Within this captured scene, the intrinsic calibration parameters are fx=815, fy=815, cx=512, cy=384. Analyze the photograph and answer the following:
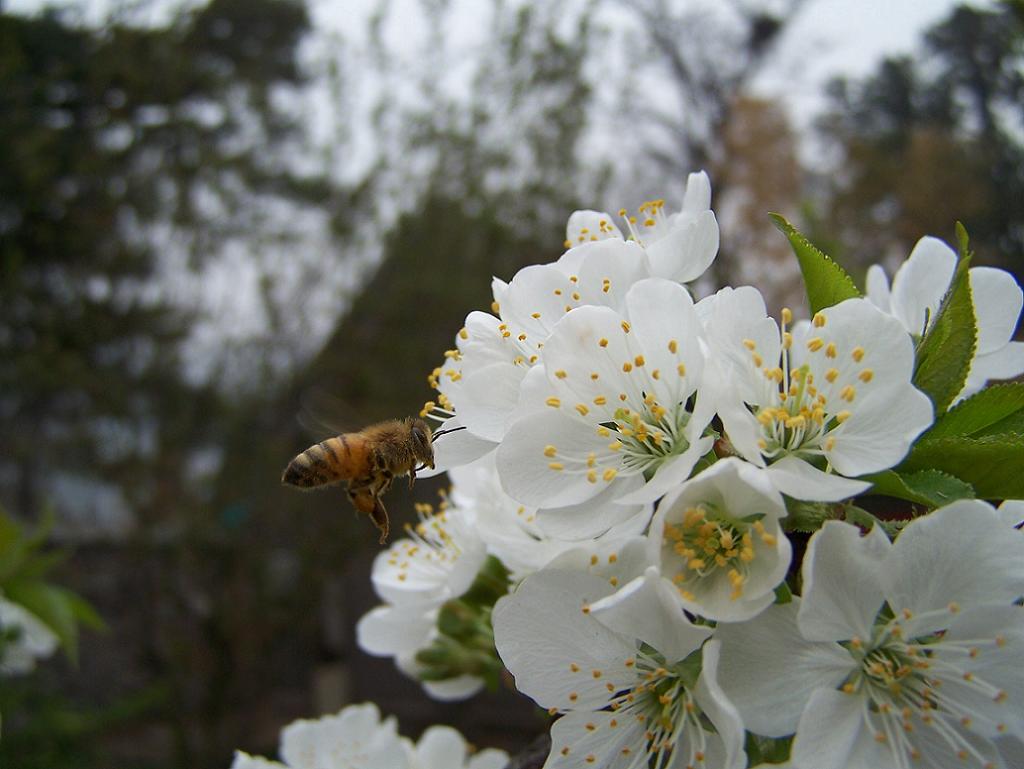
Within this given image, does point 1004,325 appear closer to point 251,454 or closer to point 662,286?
point 662,286

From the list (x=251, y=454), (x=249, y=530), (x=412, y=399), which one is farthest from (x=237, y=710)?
(x=412, y=399)

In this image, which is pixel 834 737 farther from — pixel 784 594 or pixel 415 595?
pixel 415 595

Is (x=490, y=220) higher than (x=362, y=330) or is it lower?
higher

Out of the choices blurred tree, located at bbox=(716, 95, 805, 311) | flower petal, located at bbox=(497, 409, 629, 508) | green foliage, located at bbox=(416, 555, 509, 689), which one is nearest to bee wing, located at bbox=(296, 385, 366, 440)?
green foliage, located at bbox=(416, 555, 509, 689)

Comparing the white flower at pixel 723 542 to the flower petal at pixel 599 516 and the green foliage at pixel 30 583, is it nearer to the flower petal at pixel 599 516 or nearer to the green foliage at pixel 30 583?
the flower petal at pixel 599 516

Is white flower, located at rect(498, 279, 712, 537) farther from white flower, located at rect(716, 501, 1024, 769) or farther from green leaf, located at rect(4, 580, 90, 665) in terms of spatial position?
green leaf, located at rect(4, 580, 90, 665)

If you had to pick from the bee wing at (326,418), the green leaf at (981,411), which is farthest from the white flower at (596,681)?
the bee wing at (326,418)
